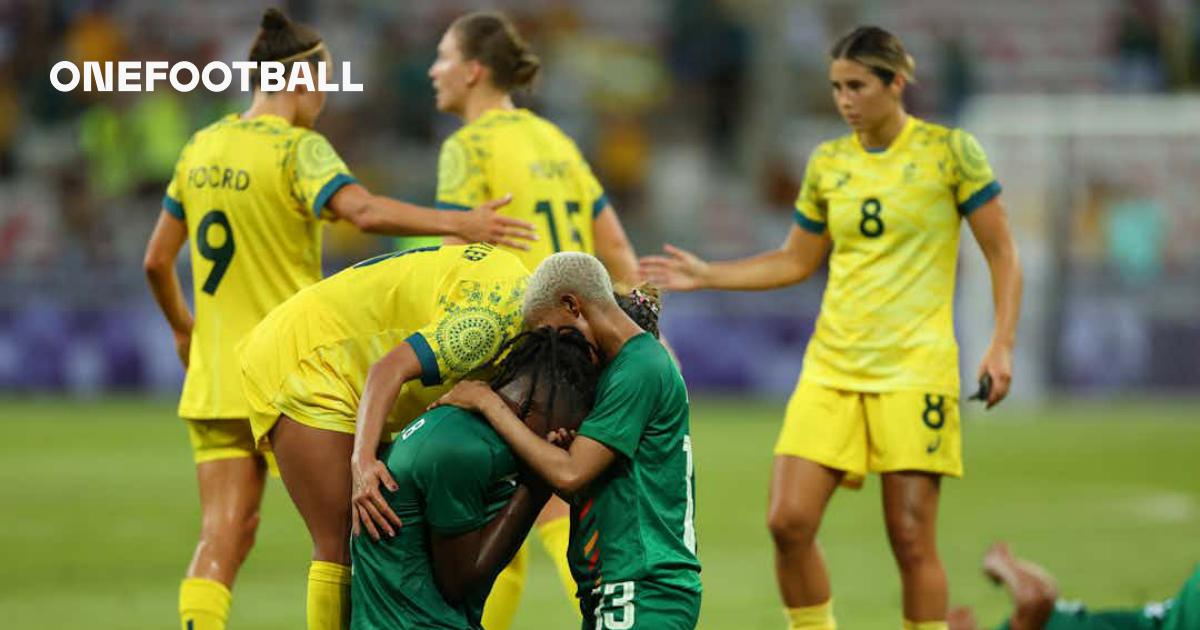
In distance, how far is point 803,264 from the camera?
23.5 feet

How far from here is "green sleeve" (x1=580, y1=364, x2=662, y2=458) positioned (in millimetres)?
4980

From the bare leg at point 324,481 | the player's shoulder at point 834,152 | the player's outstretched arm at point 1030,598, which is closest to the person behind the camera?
the bare leg at point 324,481

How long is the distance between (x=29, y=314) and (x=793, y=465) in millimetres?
13773

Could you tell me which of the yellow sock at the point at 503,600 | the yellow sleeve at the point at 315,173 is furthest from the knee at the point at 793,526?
the yellow sleeve at the point at 315,173

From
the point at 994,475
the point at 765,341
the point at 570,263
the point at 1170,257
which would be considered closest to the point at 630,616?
the point at 570,263

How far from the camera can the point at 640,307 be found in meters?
5.34

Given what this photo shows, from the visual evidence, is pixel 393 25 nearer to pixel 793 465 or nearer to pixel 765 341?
pixel 765 341

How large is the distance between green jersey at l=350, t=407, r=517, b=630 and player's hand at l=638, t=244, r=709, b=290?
2.05 m

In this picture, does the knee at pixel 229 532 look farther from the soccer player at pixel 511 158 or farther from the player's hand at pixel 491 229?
the player's hand at pixel 491 229

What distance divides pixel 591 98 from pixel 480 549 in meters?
16.5

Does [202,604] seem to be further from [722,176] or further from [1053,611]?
[722,176]

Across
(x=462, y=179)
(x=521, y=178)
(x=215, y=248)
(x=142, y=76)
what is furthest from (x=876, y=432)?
(x=142, y=76)

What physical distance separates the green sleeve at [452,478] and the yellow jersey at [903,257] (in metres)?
2.13

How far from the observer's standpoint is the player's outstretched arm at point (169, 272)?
6.52 metres
